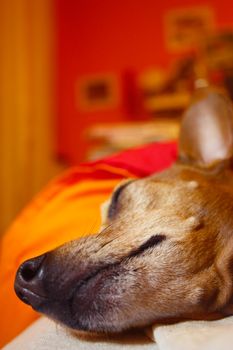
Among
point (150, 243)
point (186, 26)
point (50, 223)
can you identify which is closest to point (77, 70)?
point (186, 26)

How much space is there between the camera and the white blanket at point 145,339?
77cm

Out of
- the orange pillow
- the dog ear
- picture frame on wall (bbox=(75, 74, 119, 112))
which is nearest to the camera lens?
the orange pillow

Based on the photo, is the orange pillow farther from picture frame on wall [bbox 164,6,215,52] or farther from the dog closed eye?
picture frame on wall [bbox 164,6,215,52]

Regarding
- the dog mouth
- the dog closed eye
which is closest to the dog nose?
the dog mouth

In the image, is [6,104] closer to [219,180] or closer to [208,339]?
[219,180]

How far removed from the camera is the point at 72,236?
1273 mm

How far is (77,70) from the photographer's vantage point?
4.86 m

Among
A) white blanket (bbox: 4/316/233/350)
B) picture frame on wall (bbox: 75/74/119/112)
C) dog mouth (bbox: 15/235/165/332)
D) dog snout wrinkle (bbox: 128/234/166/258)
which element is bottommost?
picture frame on wall (bbox: 75/74/119/112)

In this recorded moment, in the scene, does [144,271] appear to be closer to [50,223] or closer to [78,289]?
[78,289]

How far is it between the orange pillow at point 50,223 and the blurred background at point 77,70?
261 cm

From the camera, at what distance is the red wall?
449 cm

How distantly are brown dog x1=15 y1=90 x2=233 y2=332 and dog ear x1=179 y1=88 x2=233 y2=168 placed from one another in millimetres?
416

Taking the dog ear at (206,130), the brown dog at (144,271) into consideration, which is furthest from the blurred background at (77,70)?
the brown dog at (144,271)

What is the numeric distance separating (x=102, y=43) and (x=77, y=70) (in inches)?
14.8
